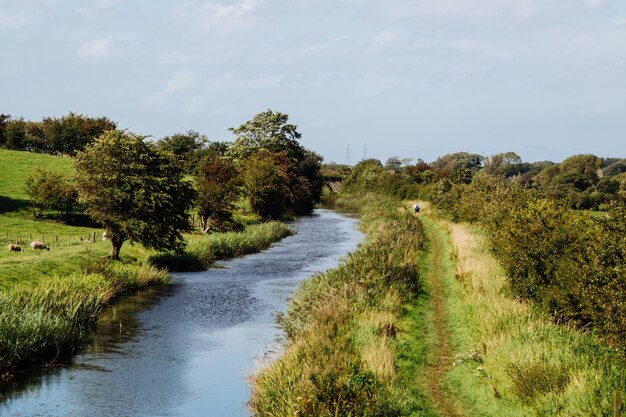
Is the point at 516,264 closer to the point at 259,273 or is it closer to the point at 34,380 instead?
the point at 34,380

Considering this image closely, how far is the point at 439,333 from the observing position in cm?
2473

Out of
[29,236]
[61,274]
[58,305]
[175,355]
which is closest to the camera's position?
[175,355]

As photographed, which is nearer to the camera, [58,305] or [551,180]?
[58,305]

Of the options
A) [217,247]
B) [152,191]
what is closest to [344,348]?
[152,191]

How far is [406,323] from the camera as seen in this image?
25281 millimetres

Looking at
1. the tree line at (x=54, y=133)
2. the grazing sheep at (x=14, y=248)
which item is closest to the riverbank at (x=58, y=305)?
the grazing sheep at (x=14, y=248)

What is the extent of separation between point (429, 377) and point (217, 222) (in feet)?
162

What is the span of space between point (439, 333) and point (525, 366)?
25.6 feet

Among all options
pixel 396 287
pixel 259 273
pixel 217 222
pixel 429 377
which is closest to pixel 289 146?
pixel 217 222

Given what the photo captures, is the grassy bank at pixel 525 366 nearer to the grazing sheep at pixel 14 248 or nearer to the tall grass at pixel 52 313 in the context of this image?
the tall grass at pixel 52 313

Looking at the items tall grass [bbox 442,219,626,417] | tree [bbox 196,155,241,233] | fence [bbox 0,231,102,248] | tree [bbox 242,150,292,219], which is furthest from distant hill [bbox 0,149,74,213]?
tall grass [bbox 442,219,626,417]

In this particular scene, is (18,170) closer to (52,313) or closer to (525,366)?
(52,313)

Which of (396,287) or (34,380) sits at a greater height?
(396,287)

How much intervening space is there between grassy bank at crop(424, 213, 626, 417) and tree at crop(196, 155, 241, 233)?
4298 centimetres
